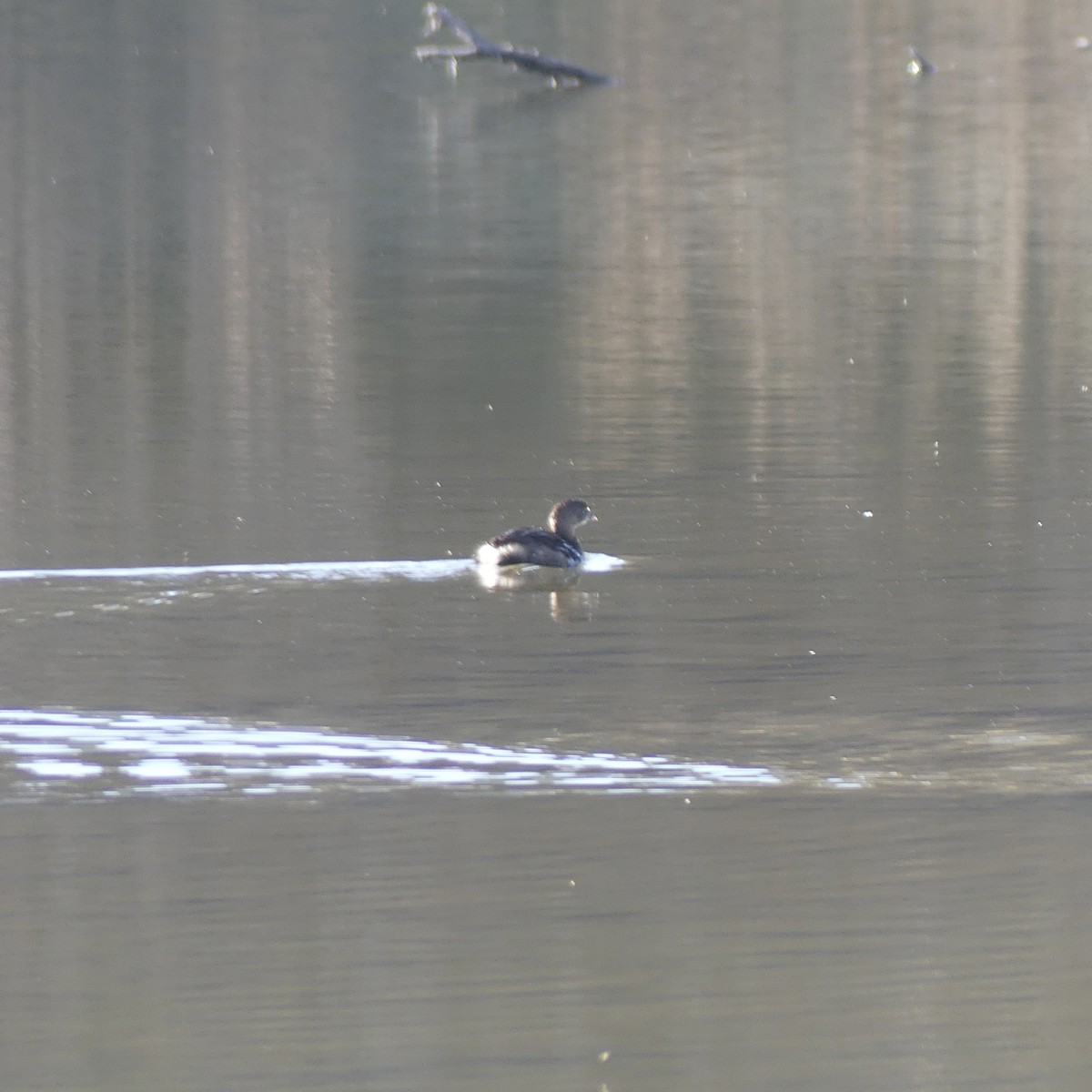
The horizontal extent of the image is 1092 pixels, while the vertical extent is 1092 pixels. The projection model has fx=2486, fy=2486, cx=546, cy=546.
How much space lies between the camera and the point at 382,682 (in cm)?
903

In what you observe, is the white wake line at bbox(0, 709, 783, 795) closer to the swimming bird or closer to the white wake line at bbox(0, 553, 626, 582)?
the white wake line at bbox(0, 553, 626, 582)

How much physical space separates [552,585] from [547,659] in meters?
1.53

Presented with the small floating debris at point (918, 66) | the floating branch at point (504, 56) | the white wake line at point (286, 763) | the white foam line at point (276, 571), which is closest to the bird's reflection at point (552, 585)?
the white foam line at point (276, 571)

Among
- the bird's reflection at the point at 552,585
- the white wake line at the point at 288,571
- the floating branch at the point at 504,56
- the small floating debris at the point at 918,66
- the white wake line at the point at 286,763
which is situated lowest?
the white wake line at the point at 286,763

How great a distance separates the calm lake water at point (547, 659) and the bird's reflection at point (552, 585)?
4 centimetres

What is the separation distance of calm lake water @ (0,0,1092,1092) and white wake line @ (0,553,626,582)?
0.04 m

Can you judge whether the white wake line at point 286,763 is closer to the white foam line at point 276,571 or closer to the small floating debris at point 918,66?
the white foam line at point 276,571

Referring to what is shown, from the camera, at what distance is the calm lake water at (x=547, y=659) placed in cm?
596

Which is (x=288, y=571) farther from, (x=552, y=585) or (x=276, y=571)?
(x=552, y=585)

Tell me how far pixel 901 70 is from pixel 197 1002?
49276 mm

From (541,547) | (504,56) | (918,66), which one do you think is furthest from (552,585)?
(918,66)

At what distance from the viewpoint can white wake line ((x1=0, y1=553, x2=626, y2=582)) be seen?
35.7 feet

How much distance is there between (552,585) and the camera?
11008mm

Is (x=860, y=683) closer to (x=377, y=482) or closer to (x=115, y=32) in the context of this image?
(x=377, y=482)
